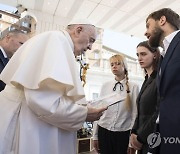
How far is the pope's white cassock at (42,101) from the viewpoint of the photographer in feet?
3.13

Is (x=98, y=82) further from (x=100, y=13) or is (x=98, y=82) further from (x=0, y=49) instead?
(x=0, y=49)

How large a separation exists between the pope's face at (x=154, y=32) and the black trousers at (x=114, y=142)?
3.01 ft

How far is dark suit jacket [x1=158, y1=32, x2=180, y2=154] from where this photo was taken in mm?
925

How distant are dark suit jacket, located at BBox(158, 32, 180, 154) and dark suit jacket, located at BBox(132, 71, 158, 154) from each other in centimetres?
33

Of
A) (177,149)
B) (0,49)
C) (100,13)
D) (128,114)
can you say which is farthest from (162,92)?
(100,13)

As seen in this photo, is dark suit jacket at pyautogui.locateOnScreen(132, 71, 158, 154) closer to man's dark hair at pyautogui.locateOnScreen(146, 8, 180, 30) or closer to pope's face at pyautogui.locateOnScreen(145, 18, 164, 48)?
pope's face at pyautogui.locateOnScreen(145, 18, 164, 48)

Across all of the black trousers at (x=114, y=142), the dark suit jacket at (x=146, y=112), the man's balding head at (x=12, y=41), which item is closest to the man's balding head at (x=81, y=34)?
the dark suit jacket at (x=146, y=112)

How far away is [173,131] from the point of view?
926mm

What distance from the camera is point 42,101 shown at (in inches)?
36.6

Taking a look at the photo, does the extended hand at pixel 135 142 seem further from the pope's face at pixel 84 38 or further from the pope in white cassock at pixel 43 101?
the pope's face at pixel 84 38

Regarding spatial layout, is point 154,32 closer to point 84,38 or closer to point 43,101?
point 84,38

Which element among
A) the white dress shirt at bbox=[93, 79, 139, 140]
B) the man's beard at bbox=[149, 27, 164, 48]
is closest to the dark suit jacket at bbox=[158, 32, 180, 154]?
the man's beard at bbox=[149, 27, 164, 48]

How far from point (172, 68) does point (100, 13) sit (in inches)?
147

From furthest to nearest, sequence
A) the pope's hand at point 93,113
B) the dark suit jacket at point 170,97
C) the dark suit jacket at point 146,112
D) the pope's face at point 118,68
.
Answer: the pope's face at point 118,68 < the dark suit jacket at point 146,112 < the pope's hand at point 93,113 < the dark suit jacket at point 170,97
